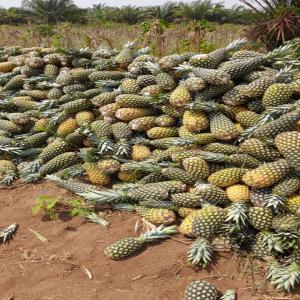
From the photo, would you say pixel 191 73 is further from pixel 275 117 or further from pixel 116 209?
pixel 116 209

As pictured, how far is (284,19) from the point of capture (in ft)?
30.3

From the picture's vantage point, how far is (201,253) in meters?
3.35

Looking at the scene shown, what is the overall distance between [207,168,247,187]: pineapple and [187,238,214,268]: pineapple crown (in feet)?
2.11

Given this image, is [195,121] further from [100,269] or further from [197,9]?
[197,9]

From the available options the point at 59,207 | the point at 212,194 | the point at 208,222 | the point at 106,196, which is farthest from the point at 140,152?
the point at 208,222

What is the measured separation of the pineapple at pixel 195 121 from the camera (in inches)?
172

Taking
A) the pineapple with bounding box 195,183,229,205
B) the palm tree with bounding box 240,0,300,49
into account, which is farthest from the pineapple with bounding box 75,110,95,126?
the palm tree with bounding box 240,0,300,49

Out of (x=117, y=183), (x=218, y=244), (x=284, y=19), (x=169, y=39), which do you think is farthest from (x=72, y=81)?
(x=169, y=39)

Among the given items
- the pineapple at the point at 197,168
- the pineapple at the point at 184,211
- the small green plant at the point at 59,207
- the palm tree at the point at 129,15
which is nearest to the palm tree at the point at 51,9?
the palm tree at the point at 129,15

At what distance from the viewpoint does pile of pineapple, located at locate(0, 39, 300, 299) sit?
3482mm

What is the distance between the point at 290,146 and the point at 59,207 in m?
2.51

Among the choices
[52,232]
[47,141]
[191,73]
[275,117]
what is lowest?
[52,232]

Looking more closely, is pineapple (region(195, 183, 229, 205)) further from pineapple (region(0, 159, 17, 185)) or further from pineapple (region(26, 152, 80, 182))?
pineapple (region(0, 159, 17, 185))

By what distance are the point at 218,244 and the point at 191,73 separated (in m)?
2.23
